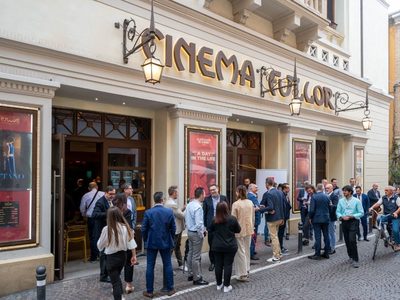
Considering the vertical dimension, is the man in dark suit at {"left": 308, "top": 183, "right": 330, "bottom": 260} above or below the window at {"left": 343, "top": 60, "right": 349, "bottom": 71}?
below

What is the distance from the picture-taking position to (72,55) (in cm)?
759

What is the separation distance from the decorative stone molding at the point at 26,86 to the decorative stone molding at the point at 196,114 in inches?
123

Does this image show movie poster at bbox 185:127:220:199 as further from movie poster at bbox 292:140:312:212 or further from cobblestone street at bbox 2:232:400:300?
movie poster at bbox 292:140:312:212

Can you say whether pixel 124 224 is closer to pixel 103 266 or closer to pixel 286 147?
pixel 103 266

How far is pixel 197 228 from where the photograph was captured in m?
7.16

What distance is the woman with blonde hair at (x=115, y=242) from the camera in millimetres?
5566

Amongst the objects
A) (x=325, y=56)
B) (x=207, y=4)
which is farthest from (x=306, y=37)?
(x=207, y=4)

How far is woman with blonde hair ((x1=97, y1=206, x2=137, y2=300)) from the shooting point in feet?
18.3

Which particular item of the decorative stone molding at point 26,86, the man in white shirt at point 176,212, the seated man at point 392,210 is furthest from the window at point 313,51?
the decorative stone molding at point 26,86

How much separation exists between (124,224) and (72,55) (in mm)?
3664

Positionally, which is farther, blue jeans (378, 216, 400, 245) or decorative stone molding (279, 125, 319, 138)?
decorative stone molding (279, 125, 319, 138)

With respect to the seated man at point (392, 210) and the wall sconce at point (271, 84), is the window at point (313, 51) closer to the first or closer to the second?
the wall sconce at point (271, 84)

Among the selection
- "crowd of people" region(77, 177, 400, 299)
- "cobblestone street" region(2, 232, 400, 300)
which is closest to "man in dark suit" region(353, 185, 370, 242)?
"crowd of people" region(77, 177, 400, 299)

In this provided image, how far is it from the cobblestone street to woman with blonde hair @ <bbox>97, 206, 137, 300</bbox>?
1.14 metres
